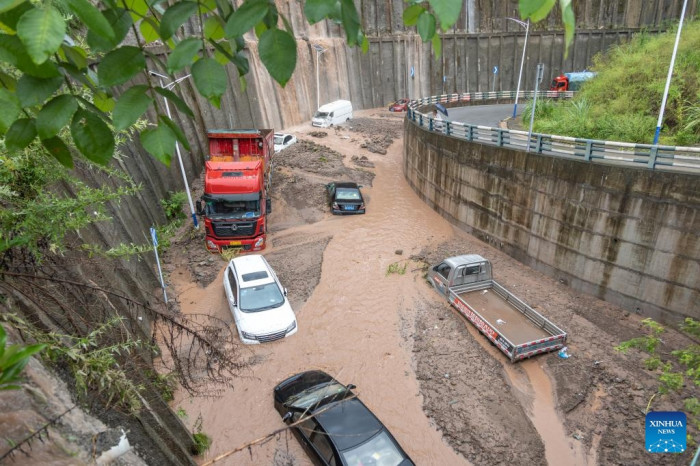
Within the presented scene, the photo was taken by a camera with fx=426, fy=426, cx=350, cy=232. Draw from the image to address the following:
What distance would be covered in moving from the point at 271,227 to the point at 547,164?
10704 millimetres

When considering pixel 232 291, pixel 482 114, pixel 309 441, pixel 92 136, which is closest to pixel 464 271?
pixel 309 441

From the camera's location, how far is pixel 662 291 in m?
10.8

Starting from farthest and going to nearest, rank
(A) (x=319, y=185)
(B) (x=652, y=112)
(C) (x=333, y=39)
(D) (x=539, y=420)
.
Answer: (C) (x=333, y=39) < (A) (x=319, y=185) < (B) (x=652, y=112) < (D) (x=539, y=420)

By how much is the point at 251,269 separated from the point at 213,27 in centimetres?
1126

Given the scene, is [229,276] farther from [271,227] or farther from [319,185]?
[319,185]

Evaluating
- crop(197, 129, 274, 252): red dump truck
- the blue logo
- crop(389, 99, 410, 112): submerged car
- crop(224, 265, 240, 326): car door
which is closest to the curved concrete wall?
crop(197, 129, 274, 252): red dump truck

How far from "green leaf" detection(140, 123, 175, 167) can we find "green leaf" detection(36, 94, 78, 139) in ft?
0.73

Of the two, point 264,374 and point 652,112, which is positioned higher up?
point 652,112

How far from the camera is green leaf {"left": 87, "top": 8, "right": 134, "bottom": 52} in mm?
1322

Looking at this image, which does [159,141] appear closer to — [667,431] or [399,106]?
[667,431]

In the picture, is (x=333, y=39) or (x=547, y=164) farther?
(x=333, y=39)

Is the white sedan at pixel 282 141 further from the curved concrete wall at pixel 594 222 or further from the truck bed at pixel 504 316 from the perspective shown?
the truck bed at pixel 504 316

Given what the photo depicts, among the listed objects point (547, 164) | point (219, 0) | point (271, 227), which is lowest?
point (271, 227)

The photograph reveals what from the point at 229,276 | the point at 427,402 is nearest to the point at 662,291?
the point at 427,402
